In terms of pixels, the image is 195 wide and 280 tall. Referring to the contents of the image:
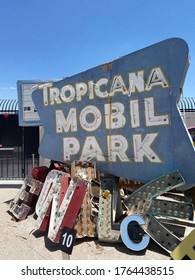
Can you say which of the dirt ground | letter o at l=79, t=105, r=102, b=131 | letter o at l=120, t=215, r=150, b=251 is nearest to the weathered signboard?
letter o at l=79, t=105, r=102, b=131

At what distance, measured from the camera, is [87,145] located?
5070 mm

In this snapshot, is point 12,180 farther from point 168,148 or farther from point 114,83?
point 168,148

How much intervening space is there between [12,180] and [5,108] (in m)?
3.44

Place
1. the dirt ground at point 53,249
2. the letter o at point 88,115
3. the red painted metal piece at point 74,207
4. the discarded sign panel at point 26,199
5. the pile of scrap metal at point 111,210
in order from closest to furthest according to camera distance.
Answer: the dirt ground at point 53,249
the pile of scrap metal at point 111,210
the red painted metal piece at point 74,207
the letter o at point 88,115
the discarded sign panel at point 26,199

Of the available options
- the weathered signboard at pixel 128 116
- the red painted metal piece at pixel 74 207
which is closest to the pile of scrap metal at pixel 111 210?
the red painted metal piece at pixel 74 207

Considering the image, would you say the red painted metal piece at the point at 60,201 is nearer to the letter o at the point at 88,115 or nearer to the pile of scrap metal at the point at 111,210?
the pile of scrap metal at the point at 111,210

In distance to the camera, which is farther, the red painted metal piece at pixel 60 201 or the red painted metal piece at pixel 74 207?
the red painted metal piece at pixel 60 201

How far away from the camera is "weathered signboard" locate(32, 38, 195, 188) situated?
13.0 feet

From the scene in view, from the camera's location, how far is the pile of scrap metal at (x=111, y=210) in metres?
3.67

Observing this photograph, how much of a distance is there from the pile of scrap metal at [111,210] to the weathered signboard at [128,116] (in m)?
0.34

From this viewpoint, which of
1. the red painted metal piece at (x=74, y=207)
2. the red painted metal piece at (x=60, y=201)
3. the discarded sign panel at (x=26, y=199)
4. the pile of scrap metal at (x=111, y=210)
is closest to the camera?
the pile of scrap metal at (x=111, y=210)

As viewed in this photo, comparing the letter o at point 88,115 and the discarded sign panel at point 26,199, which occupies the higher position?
the letter o at point 88,115

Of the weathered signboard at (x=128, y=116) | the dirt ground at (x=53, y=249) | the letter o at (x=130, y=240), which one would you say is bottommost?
the dirt ground at (x=53, y=249)

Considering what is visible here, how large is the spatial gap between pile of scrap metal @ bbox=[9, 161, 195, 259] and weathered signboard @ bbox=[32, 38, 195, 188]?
0.34 metres
